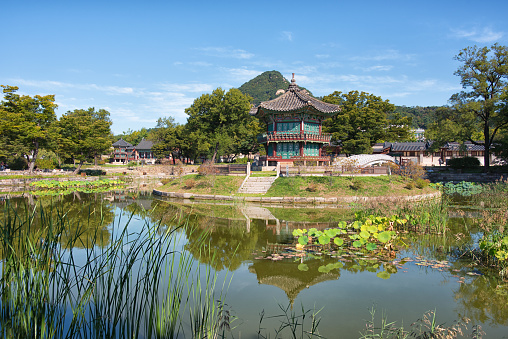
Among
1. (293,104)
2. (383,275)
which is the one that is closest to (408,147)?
(293,104)

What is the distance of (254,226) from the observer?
1229cm

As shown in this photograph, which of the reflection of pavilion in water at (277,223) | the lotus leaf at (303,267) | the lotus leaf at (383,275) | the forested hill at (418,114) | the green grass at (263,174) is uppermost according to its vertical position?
the forested hill at (418,114)

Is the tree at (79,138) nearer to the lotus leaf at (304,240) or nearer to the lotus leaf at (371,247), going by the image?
the lotus leaf at (304,240)

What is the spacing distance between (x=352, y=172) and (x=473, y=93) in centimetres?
1672

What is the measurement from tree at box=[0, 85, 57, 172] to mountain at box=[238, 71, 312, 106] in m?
92.2

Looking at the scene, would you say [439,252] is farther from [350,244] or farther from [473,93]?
[473,93]

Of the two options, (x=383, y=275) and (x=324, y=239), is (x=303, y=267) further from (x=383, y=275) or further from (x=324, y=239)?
(x=383, y=275)

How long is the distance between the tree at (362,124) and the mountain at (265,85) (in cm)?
8435

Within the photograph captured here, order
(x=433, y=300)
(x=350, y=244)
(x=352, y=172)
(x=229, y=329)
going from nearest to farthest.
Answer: (x=229, y=329) → (x=433, y=300) → (x=350, y=244) → (x=352, y=172)

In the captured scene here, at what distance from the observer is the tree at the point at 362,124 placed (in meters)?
37.9

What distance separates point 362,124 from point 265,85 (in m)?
104

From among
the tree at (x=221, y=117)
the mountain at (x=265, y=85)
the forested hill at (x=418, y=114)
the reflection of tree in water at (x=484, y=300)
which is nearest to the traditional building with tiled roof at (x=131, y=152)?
the tree at (x=221, y=117)

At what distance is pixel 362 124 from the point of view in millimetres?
38625

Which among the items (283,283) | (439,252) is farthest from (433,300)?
(439,252)
